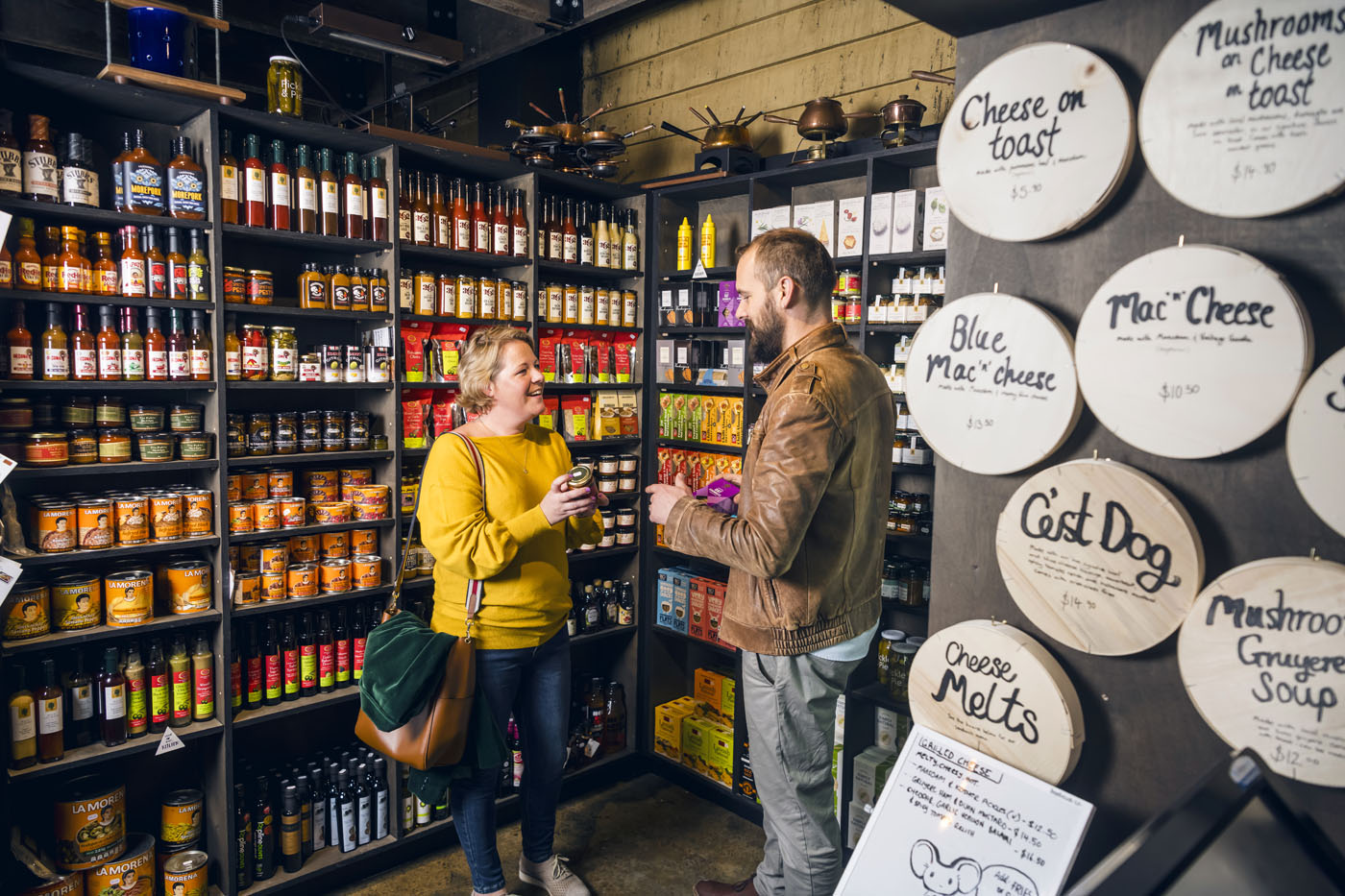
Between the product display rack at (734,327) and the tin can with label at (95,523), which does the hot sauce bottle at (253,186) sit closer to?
the tin can with label at (95,523)

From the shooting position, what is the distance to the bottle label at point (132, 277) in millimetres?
2568

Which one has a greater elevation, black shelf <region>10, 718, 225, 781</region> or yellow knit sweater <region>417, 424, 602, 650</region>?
yellow knit sweater <region>417, 424, 602, 650</region>

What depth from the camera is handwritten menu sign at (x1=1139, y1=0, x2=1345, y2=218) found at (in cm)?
99

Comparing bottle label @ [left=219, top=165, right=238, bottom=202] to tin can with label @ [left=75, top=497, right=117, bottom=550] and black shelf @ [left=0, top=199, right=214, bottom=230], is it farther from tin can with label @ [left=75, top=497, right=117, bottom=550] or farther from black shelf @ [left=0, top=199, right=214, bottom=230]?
tin can with label @ [left=75, top=497, right=117, bottom=550]

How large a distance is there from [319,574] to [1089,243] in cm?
275

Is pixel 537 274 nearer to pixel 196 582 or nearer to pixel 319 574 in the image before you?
pixel 319 574

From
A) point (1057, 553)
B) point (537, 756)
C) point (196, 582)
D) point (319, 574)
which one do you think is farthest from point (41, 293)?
point (1057, 553)

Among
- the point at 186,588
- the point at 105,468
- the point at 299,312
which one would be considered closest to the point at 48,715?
the point at 186,588

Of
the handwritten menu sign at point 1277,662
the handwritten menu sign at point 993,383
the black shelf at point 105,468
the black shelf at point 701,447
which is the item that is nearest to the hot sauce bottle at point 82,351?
the black shelf at point 105,468

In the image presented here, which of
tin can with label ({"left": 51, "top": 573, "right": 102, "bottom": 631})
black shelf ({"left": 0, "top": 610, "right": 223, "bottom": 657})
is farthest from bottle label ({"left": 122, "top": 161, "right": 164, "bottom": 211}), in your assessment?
black shelf ({"left": 0, "top": 610, "right": 223, "bottom": 657})

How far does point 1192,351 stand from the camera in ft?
3.57

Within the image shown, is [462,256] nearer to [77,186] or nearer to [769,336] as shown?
[77,186]

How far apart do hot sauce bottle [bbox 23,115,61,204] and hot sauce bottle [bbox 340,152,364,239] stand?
859mm

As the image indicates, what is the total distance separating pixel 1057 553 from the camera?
124cm
